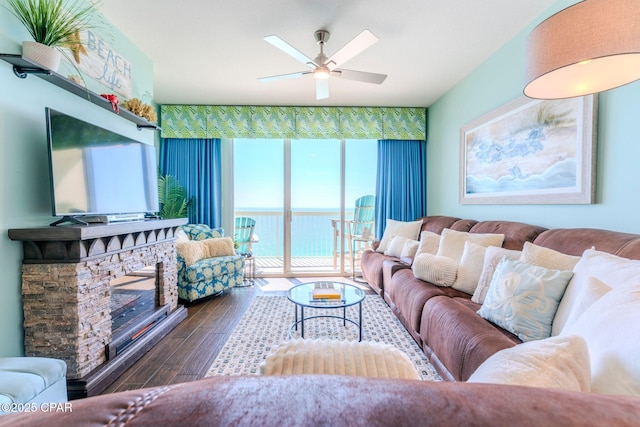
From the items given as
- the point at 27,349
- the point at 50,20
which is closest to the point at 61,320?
the point at 27,349

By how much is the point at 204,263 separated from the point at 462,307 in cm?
276

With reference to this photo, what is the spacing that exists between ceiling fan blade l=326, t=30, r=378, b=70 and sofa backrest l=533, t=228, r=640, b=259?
6.09 ft

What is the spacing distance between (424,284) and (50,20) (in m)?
3.05

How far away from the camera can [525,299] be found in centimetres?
141

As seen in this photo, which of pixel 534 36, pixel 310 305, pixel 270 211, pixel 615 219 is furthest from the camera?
pixel 270 211

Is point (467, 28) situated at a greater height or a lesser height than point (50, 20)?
greater

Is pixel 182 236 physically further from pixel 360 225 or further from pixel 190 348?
pixel 360 225

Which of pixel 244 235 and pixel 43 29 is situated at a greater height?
pixel 43 29

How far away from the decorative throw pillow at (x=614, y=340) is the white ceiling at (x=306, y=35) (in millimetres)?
2179

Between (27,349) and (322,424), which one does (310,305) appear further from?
(322,424)

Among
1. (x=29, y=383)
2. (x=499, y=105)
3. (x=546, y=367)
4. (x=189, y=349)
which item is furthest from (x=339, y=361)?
(x=499, y=105)

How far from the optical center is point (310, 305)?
2.10 metres

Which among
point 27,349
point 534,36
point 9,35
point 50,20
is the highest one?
Answer: point 50,20

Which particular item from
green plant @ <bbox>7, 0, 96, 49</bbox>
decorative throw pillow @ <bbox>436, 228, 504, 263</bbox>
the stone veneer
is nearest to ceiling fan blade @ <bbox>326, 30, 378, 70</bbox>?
green plant @ <bbox>7, 0, 96, 49</bbox>
